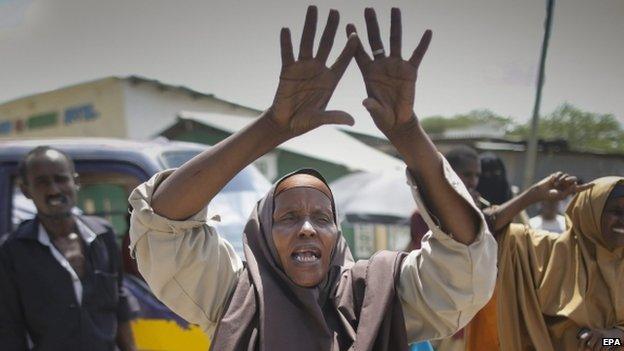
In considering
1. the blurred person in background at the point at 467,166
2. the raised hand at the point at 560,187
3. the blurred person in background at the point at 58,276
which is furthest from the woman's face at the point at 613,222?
the blurred person in background at the point at 58,276

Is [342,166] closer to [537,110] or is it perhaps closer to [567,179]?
[537,110]

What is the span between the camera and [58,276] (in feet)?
10.9

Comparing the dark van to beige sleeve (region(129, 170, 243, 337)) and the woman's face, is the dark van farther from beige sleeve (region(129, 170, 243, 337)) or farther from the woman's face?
the woman's face

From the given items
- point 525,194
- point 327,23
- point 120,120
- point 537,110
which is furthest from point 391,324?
point 120,120

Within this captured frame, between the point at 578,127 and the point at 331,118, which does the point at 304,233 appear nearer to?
the point at 331,118

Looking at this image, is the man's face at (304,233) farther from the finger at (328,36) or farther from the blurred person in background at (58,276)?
the blurred person in background at (58,276)

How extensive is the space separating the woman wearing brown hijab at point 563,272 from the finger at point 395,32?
1656 millimetres

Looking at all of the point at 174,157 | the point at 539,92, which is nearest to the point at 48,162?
the point at 174,157

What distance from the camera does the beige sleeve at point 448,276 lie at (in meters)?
1.97

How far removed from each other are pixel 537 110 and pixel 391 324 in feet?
36.6

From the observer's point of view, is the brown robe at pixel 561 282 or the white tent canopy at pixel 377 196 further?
the white tent canopy at pixel 377 196

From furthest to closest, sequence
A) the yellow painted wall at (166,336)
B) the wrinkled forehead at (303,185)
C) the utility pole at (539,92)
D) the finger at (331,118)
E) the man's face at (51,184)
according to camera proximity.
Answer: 1. the utility pole at (539,92)
2. the yellow painted wall at (166,336)
3. the man's face at (51,184)
4. the wrinkled forehead at (303,185)
5. the finger at (331,118)

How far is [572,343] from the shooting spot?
3260mm

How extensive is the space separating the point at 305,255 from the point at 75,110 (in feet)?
73.1
